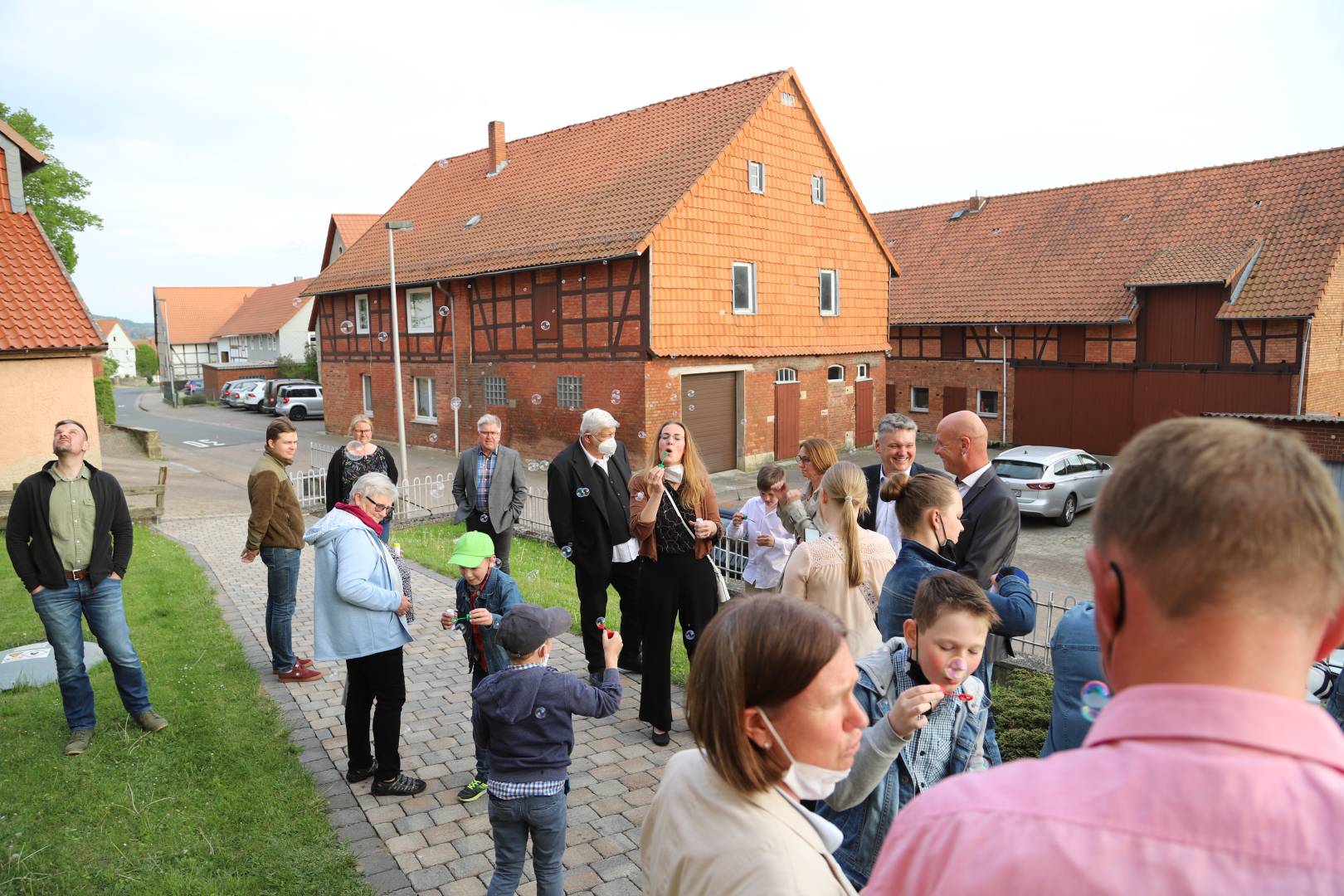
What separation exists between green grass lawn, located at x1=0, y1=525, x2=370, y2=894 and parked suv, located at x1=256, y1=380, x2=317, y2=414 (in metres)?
37.3

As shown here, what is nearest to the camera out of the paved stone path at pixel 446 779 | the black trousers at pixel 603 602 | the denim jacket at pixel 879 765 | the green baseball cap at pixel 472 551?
the denim jacket at pixel 879 765

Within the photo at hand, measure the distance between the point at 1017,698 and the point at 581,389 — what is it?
695 inches

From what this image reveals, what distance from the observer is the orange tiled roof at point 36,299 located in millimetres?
12891

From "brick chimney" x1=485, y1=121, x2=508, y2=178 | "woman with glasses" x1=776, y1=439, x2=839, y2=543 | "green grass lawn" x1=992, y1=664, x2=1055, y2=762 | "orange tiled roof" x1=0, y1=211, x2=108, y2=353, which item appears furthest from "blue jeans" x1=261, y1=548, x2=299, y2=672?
"brick chimney" x1=485, y1=121, x2=508, y2=178

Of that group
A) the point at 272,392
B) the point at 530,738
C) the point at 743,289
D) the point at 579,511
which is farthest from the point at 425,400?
the point at 530,738

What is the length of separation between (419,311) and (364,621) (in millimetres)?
24046

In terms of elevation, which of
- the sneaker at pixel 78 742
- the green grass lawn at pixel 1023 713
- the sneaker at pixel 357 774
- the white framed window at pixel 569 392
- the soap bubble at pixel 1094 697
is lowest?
the sneaker at pixel 357 774

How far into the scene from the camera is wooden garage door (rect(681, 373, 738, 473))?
21.6 m

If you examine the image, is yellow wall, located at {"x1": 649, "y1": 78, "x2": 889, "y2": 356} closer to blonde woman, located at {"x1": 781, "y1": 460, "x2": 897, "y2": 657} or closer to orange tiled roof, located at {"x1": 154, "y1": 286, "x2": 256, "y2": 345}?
blonde woman, located at {"x1": 781, "y1": 460, "x2": 897, "y2": 657}

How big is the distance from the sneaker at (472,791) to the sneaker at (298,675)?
8.43ft

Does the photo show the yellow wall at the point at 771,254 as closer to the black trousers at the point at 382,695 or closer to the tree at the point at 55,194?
the black trousers at the point at 382,695

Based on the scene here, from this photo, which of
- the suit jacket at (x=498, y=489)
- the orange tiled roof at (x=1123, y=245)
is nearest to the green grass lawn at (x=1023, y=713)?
the suit jacket at (x=498, y=489)

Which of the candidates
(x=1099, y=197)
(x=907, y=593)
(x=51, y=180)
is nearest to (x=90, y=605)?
(x=907, y=593)

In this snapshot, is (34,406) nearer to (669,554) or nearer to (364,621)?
(364,621)
